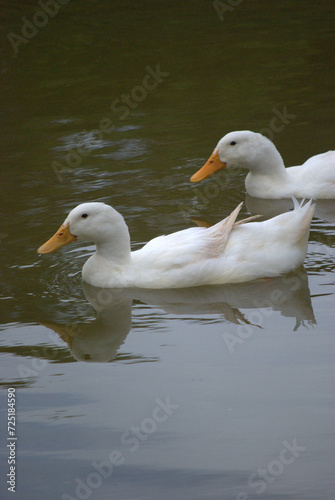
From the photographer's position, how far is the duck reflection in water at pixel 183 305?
651cm

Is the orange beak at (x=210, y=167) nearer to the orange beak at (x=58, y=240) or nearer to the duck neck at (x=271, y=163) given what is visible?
the duck neck at (x=271, y=163)

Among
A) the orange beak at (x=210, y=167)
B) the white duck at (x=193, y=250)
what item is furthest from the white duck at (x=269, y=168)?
the white duck at (x=193, y=250)

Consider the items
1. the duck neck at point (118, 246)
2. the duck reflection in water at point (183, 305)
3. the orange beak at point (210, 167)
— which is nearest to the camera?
the duck reflection in water at point (183, 305)

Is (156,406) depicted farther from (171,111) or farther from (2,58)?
(2,58)

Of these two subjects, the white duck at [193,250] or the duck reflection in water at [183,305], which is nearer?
the duck reflection in water at [183,305]

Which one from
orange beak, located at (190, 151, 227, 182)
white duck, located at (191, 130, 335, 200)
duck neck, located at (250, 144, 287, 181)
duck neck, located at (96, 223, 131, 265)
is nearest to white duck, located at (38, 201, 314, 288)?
duck neck, located at (96, 223, 131, 265)

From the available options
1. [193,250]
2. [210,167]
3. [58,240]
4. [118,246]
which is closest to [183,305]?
[193,250]

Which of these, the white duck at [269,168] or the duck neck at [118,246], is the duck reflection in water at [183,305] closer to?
the duck neck at [118,246]

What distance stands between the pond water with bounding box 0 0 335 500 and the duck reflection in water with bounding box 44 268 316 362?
17mm

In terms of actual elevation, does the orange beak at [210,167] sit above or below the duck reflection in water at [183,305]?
above

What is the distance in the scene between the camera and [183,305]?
6.89 meters

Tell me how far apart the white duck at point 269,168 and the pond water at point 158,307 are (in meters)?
0.22

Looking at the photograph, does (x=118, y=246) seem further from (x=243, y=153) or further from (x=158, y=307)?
(x=243, y=153)

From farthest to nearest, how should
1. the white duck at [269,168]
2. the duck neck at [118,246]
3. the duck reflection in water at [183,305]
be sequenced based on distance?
1. the white duck at [269,168]
2. the duck neck at [118,246]
3. the duck reflection in water at [183,305]
